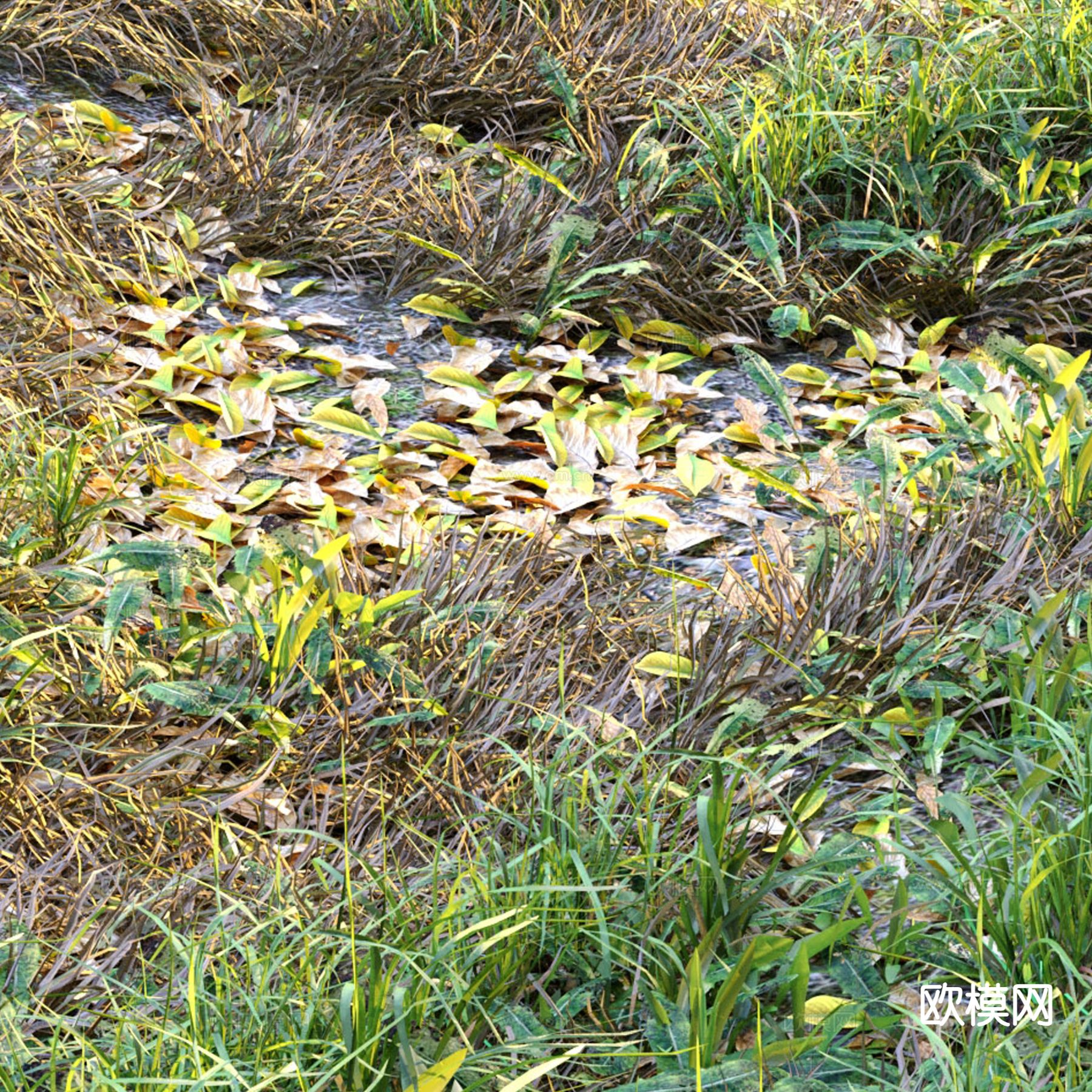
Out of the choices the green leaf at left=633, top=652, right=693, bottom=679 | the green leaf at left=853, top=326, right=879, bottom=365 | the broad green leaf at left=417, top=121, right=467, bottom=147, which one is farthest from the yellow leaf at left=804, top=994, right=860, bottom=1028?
the broad green leaf at left=417, top=121, right=467, bottom=147

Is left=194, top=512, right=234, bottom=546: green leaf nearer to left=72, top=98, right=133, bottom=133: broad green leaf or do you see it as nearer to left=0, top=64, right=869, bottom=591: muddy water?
left=0, top=64, right=869, bottom=591: muddy water

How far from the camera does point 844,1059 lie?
1.62m

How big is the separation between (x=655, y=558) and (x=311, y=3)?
2591 mm

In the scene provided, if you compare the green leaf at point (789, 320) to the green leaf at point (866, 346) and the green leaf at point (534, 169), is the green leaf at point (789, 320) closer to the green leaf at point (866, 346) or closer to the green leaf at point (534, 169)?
the green leaf at point (866, 346)

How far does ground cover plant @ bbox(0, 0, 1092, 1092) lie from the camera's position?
5.42ft

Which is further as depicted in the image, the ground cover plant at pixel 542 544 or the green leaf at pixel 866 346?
the green leaf at pixel 866 346

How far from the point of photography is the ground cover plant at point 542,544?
1652 millimetres

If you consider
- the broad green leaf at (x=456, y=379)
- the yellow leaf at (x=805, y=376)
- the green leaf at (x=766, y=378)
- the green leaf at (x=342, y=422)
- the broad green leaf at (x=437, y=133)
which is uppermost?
the broad green leaf at (x=437, y=133)

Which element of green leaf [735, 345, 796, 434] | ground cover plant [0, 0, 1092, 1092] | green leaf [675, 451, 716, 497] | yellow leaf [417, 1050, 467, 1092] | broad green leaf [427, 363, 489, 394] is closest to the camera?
yellow leaf [417, 1050, 467, 1092]

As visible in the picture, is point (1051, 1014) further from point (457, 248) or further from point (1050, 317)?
point (457, 248)

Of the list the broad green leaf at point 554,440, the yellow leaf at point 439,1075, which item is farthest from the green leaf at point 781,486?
the yellow leaf at point 439,1075

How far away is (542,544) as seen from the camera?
2600mm

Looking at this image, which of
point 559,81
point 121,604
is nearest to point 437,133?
point 559,81

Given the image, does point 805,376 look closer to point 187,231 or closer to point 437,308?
point 437,308
